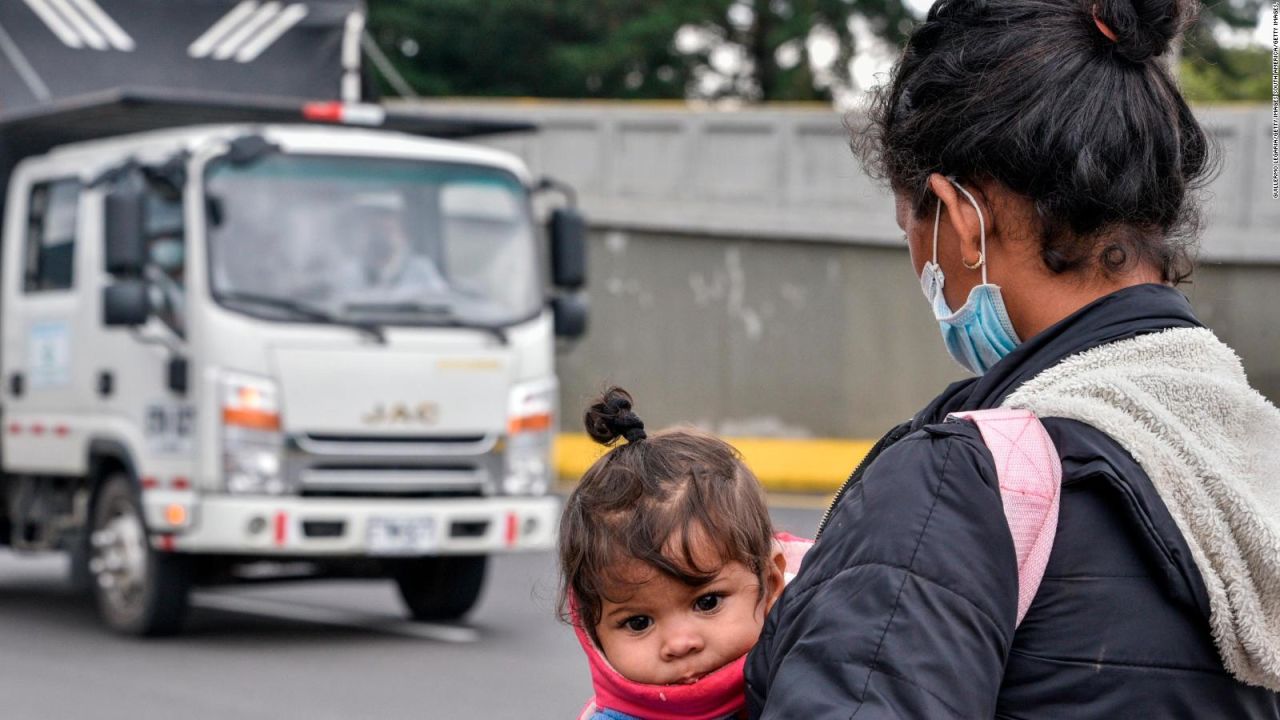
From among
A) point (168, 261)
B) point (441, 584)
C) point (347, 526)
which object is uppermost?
point (168, 261)

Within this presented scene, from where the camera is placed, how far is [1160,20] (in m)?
1.96

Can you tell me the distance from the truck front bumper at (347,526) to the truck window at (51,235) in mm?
1828

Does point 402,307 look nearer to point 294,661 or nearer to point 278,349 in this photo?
point 278,349

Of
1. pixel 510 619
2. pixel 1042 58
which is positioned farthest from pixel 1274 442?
pixel 510 619

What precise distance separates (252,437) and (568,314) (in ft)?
7.03

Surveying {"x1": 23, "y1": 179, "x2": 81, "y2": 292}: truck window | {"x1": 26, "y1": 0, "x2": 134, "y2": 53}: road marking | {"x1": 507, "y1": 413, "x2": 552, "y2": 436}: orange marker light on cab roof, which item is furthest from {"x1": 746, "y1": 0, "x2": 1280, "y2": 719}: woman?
{"x1": 26, "y1": 0, "x2": 134, "y2": 53}: road marking

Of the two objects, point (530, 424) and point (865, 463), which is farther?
point (530, 424)

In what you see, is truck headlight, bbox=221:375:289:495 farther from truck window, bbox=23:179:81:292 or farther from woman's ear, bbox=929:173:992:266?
woman's ear, bbox=929:173:992:266

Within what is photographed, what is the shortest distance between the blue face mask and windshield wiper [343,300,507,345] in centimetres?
796

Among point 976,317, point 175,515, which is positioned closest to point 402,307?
point 175,515

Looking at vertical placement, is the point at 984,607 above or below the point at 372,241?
below

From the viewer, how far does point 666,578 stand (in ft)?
7.58

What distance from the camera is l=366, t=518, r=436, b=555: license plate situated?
32.1ft

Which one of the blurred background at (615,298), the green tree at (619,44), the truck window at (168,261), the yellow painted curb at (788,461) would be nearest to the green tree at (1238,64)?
the blurred background at (615,298)
